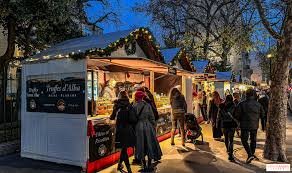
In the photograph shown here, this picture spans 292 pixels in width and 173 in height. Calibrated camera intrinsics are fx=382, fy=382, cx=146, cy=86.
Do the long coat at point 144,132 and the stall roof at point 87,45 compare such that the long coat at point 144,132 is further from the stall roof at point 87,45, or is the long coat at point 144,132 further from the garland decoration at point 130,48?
the garland decoration at point 130,48

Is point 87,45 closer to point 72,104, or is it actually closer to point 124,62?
point 124,62

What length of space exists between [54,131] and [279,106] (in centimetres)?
570

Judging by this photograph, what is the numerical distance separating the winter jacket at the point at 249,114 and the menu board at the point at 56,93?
3.85 meters

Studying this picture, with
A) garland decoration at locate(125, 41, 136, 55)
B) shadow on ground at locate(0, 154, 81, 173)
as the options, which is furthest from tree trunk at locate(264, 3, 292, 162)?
shadow on ground at locate(0, 154, 81, 173)

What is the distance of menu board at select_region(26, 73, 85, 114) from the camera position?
866 cm

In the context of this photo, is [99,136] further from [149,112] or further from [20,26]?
[20,26]

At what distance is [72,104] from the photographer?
8.77 meters

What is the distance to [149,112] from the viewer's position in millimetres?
8484

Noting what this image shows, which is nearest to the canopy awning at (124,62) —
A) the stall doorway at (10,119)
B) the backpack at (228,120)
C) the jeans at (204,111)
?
the backpack at (228,120)

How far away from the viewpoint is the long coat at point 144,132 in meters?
8.38

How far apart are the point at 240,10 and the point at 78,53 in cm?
680

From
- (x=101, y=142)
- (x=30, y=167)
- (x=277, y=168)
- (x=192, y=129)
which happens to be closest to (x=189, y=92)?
(x=192, y=129)

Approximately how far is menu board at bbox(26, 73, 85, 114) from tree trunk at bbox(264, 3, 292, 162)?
4931 mm

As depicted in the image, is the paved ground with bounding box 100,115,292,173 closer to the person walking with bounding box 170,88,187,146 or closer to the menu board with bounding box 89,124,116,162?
the menu board with bounding box 89,124,116,162
